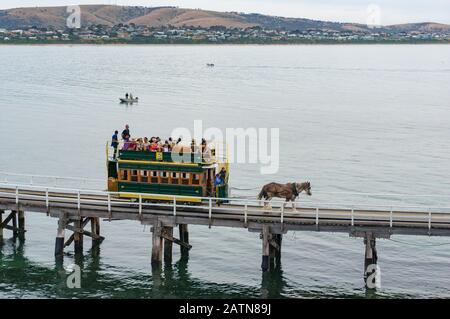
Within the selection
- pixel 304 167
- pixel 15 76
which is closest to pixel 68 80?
pixel 15 76

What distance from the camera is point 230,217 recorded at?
40.3m

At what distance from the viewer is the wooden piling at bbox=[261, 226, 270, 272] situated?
40031mm

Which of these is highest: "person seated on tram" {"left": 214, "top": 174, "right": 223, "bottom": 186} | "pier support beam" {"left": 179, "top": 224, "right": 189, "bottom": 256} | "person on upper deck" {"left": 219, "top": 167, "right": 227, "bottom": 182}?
"person on upper deck" {"left": 219, "top": 167, "right": 227, "bottom": 182}

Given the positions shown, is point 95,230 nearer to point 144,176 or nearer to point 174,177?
point 144,176

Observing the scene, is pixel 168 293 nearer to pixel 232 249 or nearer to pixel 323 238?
pixel 232 249

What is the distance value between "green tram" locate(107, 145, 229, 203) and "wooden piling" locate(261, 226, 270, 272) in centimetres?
323

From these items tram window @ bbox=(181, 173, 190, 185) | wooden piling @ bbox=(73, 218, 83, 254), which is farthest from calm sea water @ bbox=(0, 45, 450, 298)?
tram window @ bbox=(181, 173, 190, 185)

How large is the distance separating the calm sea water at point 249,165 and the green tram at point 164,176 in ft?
8.55

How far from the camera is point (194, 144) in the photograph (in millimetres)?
41875

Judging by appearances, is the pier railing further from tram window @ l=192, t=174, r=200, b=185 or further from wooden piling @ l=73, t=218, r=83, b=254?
wooden piling @ l=73, t=218, r=83, b=254

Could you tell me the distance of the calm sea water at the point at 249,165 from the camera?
138 feet

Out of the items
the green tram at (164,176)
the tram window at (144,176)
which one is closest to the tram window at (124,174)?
the green tram at (164,176)

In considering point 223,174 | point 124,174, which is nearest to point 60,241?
point 124,174

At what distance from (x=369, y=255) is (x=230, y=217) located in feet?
21.3
